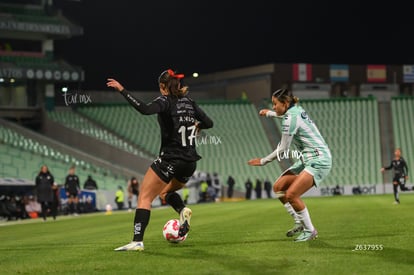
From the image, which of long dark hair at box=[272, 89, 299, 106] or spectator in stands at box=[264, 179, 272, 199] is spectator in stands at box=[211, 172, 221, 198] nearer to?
spectator in stands at box=[264, 179, 272, 199]

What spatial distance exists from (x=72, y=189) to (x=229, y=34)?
26.7 meters

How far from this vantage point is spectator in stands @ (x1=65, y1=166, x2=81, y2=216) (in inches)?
1314

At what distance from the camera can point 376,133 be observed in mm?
60594

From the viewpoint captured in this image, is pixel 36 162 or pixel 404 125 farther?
pixel 404 125

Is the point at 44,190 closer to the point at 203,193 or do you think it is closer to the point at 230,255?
the point at 203,193

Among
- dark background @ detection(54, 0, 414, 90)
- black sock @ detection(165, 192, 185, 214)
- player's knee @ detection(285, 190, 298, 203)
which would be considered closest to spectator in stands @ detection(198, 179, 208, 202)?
dark background @ detection(54, 0, 414, 90)

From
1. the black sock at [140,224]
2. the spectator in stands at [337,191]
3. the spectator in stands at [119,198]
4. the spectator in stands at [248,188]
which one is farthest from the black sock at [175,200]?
the spectator in stands at [337,191]

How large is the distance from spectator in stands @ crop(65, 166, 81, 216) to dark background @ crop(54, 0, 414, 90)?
203 inches

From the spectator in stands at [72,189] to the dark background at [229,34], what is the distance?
515 centimetres

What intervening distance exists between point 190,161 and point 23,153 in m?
32.1

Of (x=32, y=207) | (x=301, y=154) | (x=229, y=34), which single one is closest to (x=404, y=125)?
(x=229, y=34)

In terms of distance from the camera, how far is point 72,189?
3341 cm

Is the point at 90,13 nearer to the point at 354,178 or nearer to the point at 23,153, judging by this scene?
the point at 23,153

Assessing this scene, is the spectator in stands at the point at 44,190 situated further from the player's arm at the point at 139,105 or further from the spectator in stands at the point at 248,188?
the spectator in stands at the point at 248,188
